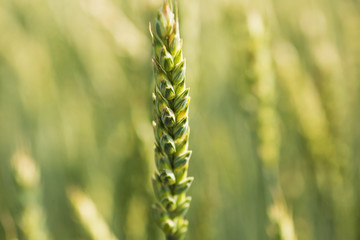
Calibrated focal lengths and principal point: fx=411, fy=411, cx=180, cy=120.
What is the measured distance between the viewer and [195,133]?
138cm

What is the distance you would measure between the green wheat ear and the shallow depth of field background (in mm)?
196

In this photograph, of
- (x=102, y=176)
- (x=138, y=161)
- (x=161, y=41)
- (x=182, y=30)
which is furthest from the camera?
(x=102, y=176)

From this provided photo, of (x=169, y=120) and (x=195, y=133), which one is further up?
(x=195, y=133)

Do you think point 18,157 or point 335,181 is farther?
point 335,181

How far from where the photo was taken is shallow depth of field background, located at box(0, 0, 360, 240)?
92 cm

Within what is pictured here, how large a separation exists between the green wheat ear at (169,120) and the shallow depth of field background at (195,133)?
196 millimetres

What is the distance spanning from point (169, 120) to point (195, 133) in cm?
87

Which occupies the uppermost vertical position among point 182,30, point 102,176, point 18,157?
point 182,30

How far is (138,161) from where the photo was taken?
36.0 inches

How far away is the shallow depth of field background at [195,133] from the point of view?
92cm

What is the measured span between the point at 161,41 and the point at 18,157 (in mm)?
454

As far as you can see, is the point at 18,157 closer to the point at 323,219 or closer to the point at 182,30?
the point at 182,30

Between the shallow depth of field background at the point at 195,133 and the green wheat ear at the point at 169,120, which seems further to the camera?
the shallow depth of field background at the point at 195,133

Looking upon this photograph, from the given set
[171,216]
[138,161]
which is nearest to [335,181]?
[138,161]
